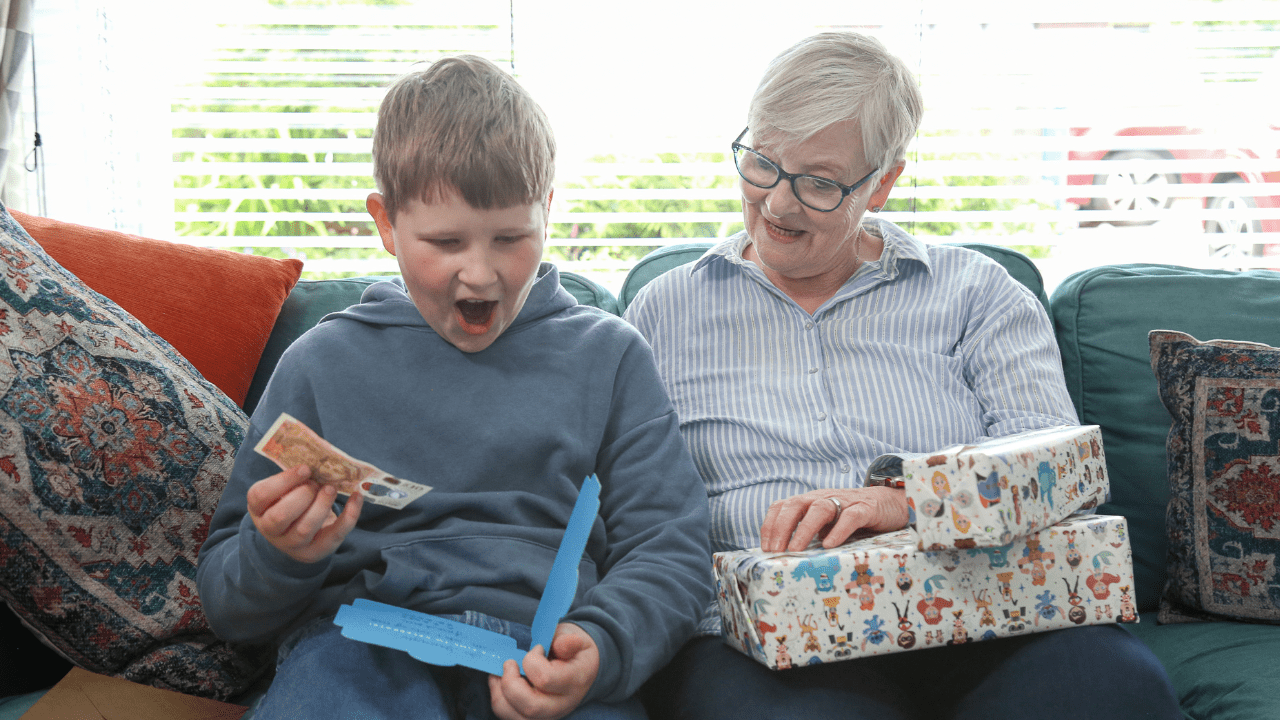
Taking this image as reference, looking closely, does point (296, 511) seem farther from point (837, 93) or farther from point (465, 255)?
point (837, 93)

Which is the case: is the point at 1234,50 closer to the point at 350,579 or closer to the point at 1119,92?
the point at 1119,92

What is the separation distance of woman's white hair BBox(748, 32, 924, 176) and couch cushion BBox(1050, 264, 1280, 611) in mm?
617

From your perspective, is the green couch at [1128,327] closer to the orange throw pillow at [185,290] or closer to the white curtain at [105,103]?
the orange throw pillow at [185,290]

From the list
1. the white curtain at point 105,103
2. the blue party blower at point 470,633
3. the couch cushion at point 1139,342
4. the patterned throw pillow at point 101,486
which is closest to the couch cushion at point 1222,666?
the couch cushion at point 1139,342

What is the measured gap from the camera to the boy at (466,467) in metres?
0.92

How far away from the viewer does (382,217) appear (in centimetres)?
107

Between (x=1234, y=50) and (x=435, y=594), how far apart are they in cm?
292

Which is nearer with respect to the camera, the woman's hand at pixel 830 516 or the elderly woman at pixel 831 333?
the woman's hand at pixel 830 516

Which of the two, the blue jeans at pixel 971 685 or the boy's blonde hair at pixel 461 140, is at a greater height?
the boy's blonde hair at pixel 461 140

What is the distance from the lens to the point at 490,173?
3.21 feet

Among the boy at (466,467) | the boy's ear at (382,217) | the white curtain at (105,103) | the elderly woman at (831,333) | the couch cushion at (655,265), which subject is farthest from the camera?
the white curtain at (105,103)

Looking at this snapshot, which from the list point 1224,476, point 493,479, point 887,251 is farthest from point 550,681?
point 1224,476

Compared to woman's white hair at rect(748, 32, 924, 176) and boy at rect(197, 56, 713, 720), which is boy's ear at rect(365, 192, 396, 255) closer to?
boy at rect(197, 56, 713, 720)

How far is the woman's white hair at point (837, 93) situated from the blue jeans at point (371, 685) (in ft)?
2.73
